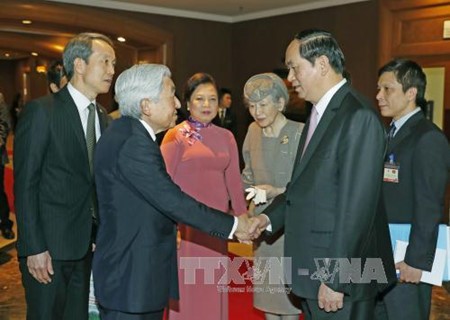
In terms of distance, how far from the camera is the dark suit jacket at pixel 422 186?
2.33 metres

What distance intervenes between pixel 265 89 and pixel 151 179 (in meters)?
1.27

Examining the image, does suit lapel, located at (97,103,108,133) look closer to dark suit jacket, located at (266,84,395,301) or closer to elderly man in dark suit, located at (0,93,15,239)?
dark suit jacket, located at (266,84,395,301)

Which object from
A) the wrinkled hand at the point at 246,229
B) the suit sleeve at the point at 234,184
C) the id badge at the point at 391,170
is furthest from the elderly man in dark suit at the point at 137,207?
the suit sleeve at the point at 234,184

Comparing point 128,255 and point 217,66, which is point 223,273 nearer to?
Result: point 128,255

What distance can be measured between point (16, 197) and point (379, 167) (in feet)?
4.93

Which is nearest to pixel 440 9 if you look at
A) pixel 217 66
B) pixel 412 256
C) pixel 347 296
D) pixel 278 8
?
pixel 278 8

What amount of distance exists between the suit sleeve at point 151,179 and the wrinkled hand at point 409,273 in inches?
38.3

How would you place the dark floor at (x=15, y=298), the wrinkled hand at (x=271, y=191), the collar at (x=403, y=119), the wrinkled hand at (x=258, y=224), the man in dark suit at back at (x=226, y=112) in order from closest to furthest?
the wrinkled hand at (x=258, y=224) → the collar at (x=403, y=119) → the wrinkled hand at (x=271, y=191) → the dark floor at (x=15, y=298) → the man in dark suit at back at (x=226, y=112)

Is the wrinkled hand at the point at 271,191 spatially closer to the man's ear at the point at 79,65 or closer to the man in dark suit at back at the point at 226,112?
the man's ear at the point at 79,65

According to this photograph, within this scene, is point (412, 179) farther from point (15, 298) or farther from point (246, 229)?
point (15, 298)

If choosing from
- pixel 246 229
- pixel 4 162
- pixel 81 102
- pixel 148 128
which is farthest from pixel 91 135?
pixel 4 162

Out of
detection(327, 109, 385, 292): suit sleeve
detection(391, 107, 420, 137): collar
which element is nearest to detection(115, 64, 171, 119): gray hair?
detection(327, 109, 385, 292): suit sleeve

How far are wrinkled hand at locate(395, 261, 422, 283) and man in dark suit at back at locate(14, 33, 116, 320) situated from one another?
1.40 meters

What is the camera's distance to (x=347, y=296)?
1906 millimetres
